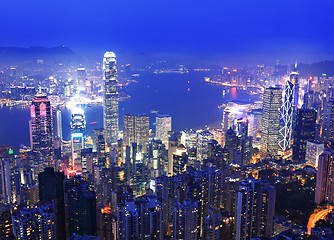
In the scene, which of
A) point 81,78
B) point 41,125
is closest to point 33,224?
point 41,125

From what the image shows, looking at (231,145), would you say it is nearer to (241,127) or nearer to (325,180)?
(241,127)

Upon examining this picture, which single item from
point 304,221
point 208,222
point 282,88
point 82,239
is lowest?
point 304,221

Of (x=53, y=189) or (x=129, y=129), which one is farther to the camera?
(x=129, y=129)

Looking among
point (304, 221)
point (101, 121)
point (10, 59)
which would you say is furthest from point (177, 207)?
point (101, 121)

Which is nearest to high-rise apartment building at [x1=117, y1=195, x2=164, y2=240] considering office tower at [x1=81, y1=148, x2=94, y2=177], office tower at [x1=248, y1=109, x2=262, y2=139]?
office tower at [x1=81, y1=148, x2=94, y2=177]

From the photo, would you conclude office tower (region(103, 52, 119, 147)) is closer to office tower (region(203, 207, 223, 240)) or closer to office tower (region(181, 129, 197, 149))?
office tower (region(181, 129, 197, 149))

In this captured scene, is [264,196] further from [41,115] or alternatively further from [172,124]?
[172,124]
